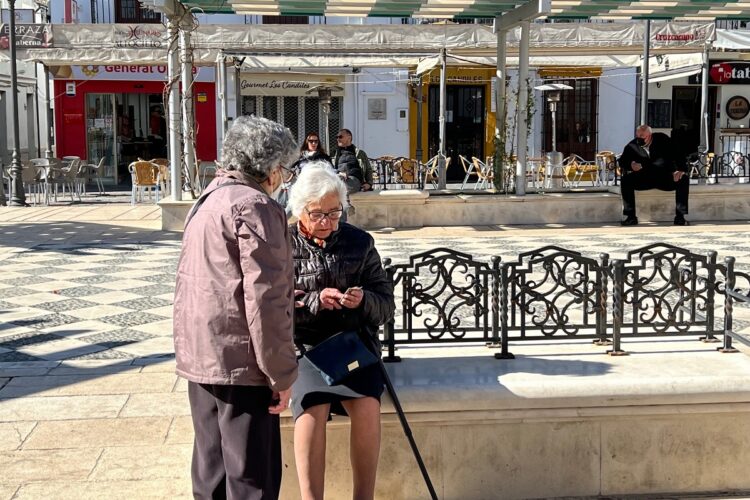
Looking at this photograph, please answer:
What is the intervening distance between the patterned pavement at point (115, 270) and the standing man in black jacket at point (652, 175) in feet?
1.67

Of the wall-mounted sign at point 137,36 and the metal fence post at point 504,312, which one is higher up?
the wall-mounted sign at point 137,36

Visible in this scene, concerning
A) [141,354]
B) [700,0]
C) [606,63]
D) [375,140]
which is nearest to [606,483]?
[141,354]

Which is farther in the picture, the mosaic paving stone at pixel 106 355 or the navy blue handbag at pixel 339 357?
the mosaic paving stone at pixel 106 355

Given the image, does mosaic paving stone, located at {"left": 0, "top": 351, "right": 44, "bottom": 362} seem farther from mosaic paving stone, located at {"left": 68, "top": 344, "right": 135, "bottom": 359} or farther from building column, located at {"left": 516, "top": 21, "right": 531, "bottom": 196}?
building column, located at {"left": 516, "top": 21, "right": 531, "bottom": 196}

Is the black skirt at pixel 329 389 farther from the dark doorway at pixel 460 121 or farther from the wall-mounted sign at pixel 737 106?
the wall-mounted sign at pixel 737 106

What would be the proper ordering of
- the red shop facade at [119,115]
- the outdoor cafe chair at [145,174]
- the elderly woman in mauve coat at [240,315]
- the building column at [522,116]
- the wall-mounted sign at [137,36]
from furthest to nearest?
the red shop facade at [119,115], the outdoor cafe chair at [145,174], the wall-mounted sign at [137,36], the building column at [522,116], the elderly woman in mauve coat at [240,315]

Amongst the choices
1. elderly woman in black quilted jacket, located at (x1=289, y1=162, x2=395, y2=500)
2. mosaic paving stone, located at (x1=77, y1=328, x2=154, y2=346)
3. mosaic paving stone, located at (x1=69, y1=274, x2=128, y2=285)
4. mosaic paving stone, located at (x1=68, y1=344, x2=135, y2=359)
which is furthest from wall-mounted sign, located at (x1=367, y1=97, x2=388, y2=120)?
elderly woman in black quilted jacket, located at (x1=289, y1=162, x2=395, y2=500)

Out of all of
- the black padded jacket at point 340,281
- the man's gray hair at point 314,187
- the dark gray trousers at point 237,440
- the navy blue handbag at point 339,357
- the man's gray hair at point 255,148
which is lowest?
the dark gray trousers at point 237,440

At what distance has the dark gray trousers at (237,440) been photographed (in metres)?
3.05

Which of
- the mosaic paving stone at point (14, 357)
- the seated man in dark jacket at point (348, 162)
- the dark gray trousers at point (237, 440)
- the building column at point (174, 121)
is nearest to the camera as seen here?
the dark gray trousers at point (237, 440)

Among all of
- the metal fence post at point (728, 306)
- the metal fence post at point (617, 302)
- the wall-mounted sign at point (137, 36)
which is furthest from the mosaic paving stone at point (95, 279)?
the wall-mounted sign at point (137, 36)

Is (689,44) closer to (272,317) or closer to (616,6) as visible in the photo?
(616,6)

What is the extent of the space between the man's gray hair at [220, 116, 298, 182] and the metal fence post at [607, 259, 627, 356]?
2.00m

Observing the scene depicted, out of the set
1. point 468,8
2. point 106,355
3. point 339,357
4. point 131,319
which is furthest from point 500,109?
point 339,357
